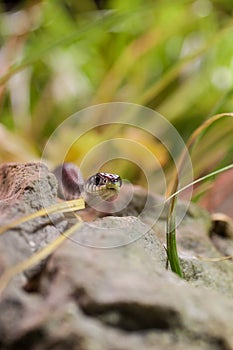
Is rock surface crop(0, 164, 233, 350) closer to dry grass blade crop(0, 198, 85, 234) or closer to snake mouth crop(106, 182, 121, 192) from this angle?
dry grass blade crop(0, 198, 85, 234)

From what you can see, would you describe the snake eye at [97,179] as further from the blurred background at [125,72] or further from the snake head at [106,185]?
the blurred background at [125,72]

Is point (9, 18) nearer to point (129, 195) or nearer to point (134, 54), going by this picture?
point (134, 54)

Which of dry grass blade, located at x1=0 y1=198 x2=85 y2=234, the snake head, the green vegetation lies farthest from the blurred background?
dry grass blade, located at x1=0 y1=198 x2=85 y2=234

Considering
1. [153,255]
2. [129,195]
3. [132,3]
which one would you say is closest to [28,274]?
[153,255]

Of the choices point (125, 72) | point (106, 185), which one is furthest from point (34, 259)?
point (125, 72)

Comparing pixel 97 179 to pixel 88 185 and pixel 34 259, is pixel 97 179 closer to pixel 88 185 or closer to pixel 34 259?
pixel 88 185

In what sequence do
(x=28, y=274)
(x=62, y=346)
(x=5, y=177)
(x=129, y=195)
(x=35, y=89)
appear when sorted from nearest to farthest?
(x=62, y=346), (x=28, y=274), (x=5, y=177), (x=129, y=195), (x=35, y=89)
